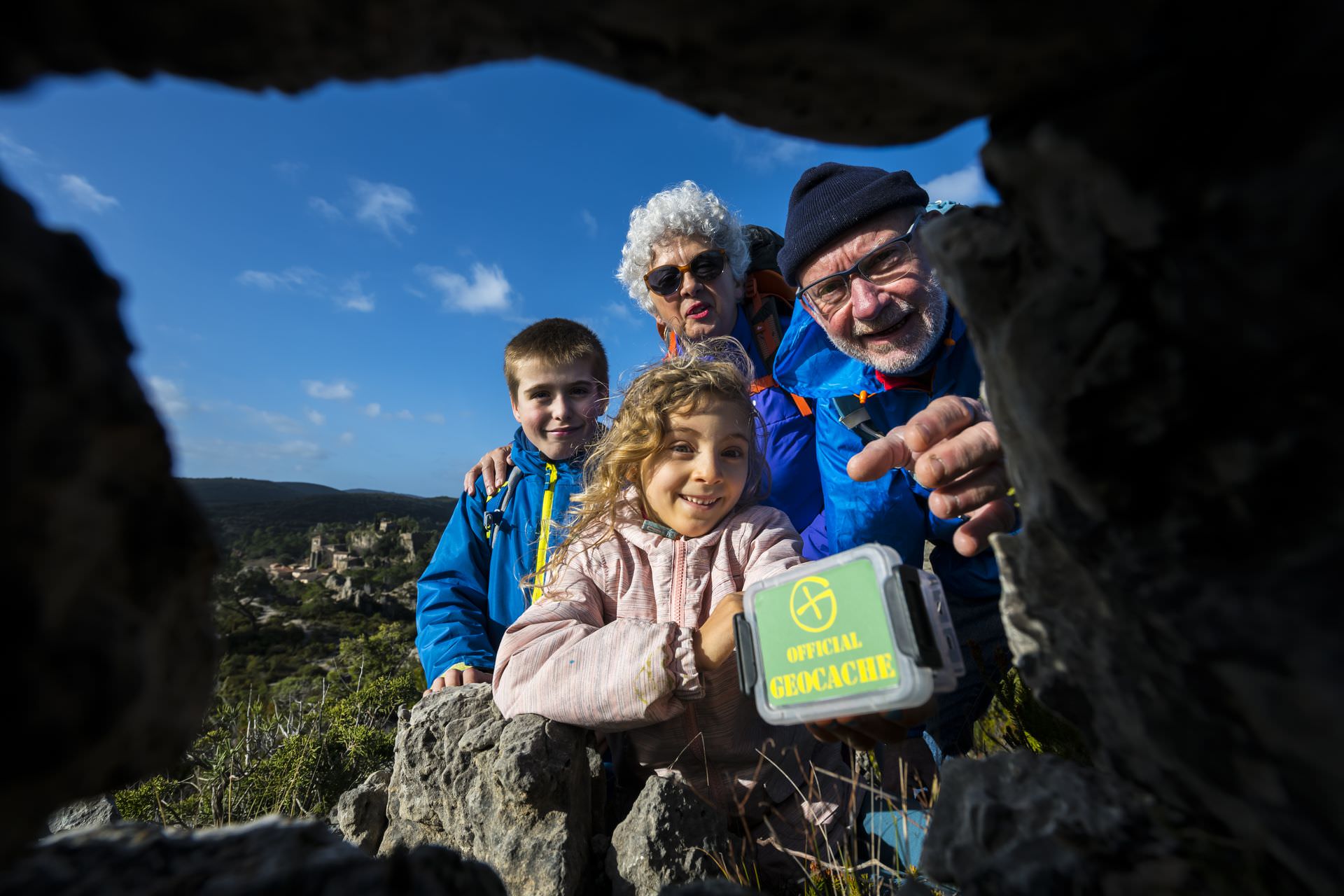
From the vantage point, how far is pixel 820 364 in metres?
3.99

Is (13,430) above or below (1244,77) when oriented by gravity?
→ below

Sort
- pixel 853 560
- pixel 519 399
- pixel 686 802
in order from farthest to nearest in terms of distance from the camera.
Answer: pixel 519 399 < pixel 686 802 < pixel 853 560

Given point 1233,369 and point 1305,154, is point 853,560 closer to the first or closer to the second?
point 1233,369

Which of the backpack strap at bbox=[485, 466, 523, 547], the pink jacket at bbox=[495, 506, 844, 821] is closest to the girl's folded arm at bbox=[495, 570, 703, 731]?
the pink jacket at bbox=[495, 506, 844, 821]

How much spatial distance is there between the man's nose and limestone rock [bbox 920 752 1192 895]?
113 inches

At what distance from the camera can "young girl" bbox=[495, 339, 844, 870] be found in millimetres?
2270

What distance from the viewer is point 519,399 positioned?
4.66 m

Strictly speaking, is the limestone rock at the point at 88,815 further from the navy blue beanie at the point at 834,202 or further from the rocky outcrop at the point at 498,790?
the navy blue beanie at the point at 834,202

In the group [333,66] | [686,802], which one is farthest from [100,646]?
[686,802]

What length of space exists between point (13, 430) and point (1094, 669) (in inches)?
62.1

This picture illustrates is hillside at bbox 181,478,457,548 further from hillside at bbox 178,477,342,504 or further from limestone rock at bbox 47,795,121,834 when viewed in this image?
limestone rock at bbox 47,795,121,834

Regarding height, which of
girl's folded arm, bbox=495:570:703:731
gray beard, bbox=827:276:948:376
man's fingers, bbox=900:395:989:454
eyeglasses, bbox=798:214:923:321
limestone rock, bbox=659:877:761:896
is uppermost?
eyeglasses, bbox=798:214:923:321

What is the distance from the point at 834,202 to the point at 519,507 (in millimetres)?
3034

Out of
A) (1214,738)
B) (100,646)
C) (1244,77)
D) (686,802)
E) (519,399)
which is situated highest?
(519,399)
